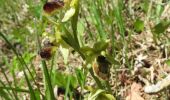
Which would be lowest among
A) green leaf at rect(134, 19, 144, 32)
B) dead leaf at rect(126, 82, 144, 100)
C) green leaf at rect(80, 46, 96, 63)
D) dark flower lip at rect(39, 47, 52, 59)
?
dead leaf at rect(126, 82, 144, 100)

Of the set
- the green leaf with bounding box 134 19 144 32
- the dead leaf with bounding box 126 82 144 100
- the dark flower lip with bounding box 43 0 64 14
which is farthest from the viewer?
the green leaf with bounding box 134 19 144 32

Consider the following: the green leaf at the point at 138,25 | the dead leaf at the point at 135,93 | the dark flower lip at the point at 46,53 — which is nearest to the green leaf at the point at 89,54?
the dark flower lip at the point at 46,53

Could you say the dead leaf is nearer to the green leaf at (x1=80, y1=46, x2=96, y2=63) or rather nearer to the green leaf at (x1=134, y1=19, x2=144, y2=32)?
the green leaf at (x1=134, y1=19, x2=144, y2=32)

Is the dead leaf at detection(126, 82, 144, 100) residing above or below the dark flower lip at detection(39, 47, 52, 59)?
below

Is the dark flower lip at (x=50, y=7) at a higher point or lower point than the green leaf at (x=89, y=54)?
higher

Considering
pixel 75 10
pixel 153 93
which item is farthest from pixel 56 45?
pixel 153 93

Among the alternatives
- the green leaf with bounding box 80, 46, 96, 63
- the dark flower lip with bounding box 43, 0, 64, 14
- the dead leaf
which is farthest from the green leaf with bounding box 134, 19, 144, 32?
the dark flower lip with bounding box 43, 0, 64, 14

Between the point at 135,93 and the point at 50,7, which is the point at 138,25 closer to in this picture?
the point at 135,93

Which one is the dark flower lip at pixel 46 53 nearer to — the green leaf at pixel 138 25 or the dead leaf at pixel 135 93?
the dead leaf at pixel 135 93

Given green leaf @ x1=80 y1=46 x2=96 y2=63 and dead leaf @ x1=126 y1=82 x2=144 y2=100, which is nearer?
green leaf @ x1=80 y1=46 x2=96 y2=63

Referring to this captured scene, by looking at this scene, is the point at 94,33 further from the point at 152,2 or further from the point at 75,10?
the point at 75,10

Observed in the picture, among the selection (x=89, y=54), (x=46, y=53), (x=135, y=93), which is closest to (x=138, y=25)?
(x=135, y=93)
